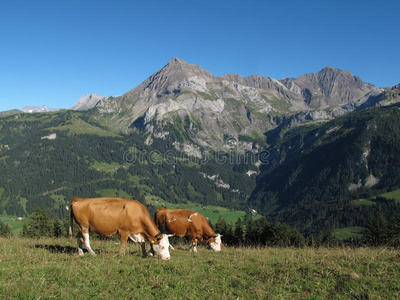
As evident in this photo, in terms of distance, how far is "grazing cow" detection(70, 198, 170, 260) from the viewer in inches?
→ 675

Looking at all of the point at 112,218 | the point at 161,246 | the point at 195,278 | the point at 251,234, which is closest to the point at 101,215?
the point at 112,218

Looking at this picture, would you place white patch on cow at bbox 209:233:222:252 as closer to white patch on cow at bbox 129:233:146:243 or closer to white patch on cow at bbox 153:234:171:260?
white patch on cow at bbox 153:234:171:260

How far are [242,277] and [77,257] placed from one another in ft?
30.5

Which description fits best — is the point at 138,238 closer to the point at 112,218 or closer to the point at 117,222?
the point at 117,222

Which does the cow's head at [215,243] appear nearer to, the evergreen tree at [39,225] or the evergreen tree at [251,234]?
the evergreen tree at [251,234]

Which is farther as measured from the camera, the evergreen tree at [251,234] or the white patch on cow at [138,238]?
the evergreen tree at [251,234]

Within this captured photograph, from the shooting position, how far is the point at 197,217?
82.4ft

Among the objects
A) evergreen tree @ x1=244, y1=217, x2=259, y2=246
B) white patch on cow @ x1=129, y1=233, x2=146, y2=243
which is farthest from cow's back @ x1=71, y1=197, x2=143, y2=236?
evergreen tree @ x1=244, y1=217, x2=259, y2=246

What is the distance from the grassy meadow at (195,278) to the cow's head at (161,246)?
4.29 feet

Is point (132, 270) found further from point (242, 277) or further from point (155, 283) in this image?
point (242, 277)

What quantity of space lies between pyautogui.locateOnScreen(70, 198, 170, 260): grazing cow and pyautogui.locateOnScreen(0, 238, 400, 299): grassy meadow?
1.75 m

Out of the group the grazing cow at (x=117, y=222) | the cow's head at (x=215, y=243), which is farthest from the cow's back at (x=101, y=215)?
the cow's head at (x=215, y=243)

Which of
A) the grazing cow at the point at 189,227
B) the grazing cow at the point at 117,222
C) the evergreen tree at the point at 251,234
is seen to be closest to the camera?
the grazing cow at the point at 117,222

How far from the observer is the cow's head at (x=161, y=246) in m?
16.8
